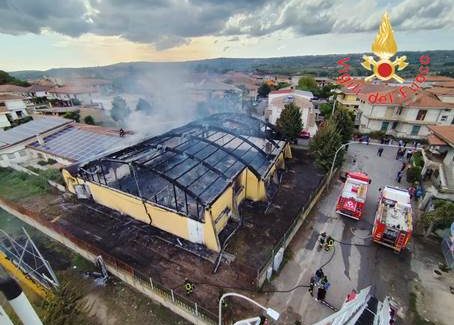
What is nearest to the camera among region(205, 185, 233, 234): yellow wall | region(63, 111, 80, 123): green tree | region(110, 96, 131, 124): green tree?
region(205, 185, 233, 234): yellow wall

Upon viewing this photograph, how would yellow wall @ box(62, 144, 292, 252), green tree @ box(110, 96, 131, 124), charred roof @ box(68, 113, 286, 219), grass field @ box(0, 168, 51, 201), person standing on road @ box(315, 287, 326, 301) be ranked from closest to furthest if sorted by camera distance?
person standing on road @ box(315, 287, 326, 301), yellow wall @ box(62, 144, 292, 252), charred roof @ box(68, 113, 286, 219), grass field @ box(0, 168, 51, 201), green tree @ box(110, 96, 131, 124)

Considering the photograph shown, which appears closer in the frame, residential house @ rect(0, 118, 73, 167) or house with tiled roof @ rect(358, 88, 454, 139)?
residential house @ rect(0, 118, 73, 167)

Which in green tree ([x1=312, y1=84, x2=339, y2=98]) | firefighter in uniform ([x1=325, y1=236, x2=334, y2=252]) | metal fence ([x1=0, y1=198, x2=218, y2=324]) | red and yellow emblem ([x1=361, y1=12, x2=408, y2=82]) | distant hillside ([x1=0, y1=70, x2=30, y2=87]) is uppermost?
red and yellow emblem ([x1=361, y1=12, x2=408, y2=82])

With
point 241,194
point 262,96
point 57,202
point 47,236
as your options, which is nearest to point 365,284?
point 241,194

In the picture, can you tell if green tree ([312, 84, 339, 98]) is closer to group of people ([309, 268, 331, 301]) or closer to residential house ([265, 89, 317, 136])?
residential house ([265, 89, 317, 136])

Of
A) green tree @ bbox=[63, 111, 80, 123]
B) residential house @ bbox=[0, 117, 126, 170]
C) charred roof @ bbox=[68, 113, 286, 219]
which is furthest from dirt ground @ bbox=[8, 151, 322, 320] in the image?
green tree @ bbox=[63, 111, 80, 123]

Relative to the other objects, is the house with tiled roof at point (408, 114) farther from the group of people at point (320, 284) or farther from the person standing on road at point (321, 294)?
the person standing on road at point (321, 294)

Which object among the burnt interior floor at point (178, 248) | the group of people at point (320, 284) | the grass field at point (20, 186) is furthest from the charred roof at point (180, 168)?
the group of people at point (320, 284)
